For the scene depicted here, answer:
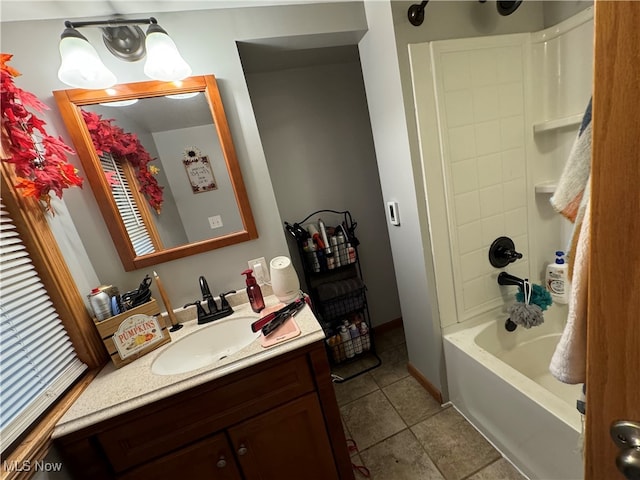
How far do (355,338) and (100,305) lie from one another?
1.51 metres

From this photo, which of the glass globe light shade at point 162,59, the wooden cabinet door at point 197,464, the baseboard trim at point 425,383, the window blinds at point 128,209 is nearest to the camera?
the wooden cabinet door at point 197,464

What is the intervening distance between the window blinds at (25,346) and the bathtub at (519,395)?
167 centimetres

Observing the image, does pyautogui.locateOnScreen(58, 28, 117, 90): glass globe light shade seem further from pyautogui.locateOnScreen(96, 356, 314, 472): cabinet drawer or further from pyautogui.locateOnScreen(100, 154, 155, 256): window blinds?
pyautogui.locateOnScreen(96, 356, 314, 472): cabinet drawer

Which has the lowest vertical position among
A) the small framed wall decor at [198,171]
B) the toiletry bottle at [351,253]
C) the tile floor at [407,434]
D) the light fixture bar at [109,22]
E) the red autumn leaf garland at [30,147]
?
the tile floor at [407,434]

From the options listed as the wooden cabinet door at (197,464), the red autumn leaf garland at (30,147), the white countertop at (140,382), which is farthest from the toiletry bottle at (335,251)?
the red autumn leaf garland at (30,147)

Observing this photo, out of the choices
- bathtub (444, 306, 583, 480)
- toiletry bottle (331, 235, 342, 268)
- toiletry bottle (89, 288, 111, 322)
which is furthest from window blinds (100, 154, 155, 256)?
bathtub (444, 306, 583, 480)

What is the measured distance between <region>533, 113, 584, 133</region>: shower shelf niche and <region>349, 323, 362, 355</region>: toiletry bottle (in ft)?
5.19

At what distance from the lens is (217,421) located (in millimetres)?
906

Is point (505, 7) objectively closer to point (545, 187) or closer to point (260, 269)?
point (545, 187)

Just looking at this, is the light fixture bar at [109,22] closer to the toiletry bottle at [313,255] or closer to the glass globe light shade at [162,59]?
the glass globe light shade at [162,59]

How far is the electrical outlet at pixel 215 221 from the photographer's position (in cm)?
130

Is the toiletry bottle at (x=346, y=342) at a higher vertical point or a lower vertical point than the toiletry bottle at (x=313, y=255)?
lower

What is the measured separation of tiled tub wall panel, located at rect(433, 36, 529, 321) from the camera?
119 cm

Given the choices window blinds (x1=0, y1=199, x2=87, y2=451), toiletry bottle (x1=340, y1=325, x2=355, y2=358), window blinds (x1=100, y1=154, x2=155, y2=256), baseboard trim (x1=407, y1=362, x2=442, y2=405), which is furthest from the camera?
toiletry bottle (x1=340, y1=325, x2=355, y2=358)
